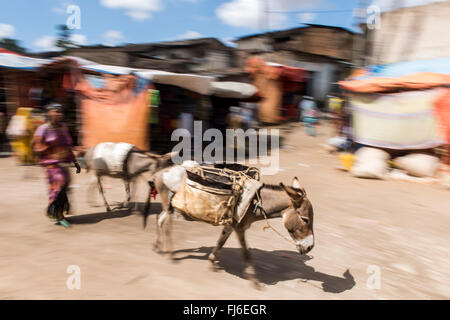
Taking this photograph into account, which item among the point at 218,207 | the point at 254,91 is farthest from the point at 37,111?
the point at 218,207

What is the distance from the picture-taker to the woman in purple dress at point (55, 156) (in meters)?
4.94

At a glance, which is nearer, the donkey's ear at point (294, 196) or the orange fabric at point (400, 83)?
the donkey's ear at point (294, 196)

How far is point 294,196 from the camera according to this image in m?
3.71

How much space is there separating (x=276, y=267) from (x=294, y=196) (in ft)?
4.45

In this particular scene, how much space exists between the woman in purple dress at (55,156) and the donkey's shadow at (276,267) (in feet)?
6.78

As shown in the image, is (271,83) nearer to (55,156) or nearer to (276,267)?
(55,156)

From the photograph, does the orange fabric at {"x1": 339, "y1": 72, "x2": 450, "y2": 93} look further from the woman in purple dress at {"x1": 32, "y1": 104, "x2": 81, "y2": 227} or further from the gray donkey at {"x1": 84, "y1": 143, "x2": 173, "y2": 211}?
the woman in purple dress at {"x1": 32, "y1": 104, "x2": 81, "y2": 227}

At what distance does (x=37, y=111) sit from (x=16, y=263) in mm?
8191

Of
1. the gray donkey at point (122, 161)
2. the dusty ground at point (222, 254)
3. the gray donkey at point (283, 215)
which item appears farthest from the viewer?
the gray donkey at point (122, 161)

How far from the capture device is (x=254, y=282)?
3.85m

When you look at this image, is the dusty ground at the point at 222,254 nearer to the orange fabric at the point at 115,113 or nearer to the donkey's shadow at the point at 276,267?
the donkey's shadow at the point at 276,267

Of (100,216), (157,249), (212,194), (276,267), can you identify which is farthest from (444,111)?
(100,216)

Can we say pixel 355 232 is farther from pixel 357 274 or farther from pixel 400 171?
pixel 400 171

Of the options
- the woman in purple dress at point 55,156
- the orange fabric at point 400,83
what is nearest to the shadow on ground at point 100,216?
the woman in purple dress at point 55,156
